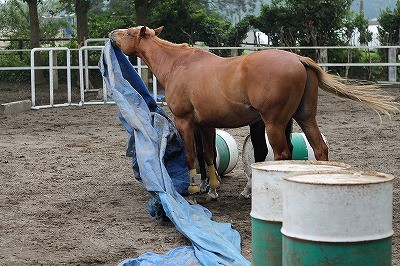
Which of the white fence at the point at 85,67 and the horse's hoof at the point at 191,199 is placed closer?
the horse's hoof at the point at 191,199

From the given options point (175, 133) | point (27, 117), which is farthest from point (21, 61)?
point (175, 133)

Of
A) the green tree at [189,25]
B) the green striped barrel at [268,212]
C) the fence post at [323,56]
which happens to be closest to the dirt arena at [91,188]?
the green striped barrel at [268,212]

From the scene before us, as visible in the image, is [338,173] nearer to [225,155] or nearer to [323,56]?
[225,155]

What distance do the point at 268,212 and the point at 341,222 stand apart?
670mm

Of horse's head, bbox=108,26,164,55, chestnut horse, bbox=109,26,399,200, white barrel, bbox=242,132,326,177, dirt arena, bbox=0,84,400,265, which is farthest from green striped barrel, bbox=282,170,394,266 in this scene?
horse's head, bbox=108,26,164,55

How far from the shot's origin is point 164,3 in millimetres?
24203

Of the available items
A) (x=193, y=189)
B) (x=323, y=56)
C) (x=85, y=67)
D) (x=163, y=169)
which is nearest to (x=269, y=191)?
(x=163, y=169)

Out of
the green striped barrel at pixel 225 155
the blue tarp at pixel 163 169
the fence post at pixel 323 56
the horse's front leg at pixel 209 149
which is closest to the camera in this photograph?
the blue tarp at pixel 163 169

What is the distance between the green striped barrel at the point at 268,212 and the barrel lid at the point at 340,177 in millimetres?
177

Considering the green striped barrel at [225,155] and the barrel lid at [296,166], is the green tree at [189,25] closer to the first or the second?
the green striped barrel at [225,155]

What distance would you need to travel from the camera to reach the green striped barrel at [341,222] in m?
3.21

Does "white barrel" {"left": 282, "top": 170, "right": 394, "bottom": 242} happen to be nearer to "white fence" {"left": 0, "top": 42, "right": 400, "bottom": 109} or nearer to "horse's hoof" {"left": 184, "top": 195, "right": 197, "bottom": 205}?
"horse's hoof" {"left": 184, "top": 195, "right": 197, "bottom": 205}

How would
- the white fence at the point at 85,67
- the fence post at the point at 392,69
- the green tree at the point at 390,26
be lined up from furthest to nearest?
1. the green tree at the point at 390,26
2. the fence post at the point at 392,69
3. the white fence at the point at 85,67

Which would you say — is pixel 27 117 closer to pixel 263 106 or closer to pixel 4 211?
pixel 4 211
